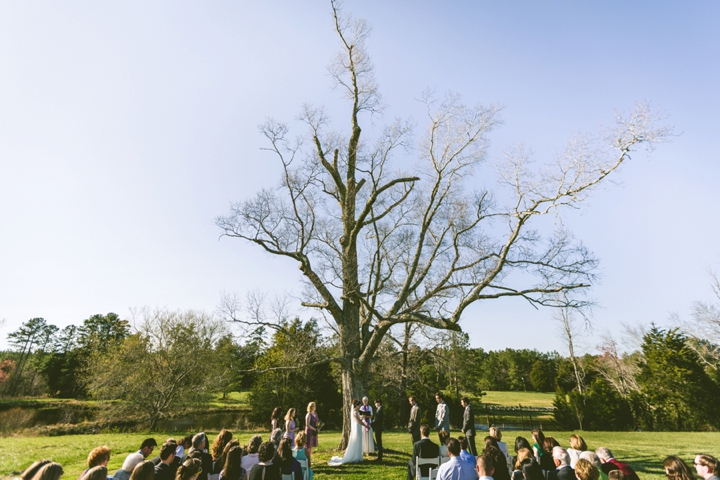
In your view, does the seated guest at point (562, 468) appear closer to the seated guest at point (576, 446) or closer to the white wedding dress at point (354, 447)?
the seated guest at point (576, 446)

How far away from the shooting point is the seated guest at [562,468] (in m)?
4.82

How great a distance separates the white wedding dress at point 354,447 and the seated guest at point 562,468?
591cm

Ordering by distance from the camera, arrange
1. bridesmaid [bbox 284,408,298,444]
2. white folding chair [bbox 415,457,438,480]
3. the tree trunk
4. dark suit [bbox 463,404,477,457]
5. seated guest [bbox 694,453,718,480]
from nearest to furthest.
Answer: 1. seated guest [bbox 694,453,718,480]
2. white folding chair [bbox 415,457,438,480]
3. bridesmaid [bbox 284,408,298,444]
4. dark suit [bbox 463,404,477,457]
5. the tree trunk

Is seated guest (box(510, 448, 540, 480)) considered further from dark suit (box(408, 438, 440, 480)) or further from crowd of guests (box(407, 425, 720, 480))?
dark suit (box(408, 438, 440, 480))

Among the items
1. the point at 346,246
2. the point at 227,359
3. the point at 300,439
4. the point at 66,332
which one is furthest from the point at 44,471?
the point at 66,332

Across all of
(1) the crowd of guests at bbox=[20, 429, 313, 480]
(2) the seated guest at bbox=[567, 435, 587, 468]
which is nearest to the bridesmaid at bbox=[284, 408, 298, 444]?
(1) the crowd of guests at bbox=[20, 429, 313, 480]

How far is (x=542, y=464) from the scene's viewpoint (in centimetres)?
570

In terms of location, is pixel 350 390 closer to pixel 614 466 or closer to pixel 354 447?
pixel 354 447

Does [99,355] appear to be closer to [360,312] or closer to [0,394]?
[360,312]

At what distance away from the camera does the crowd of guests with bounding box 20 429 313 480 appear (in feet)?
11.2

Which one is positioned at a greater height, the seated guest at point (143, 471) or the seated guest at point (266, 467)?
the seated guest at point (143, 471)

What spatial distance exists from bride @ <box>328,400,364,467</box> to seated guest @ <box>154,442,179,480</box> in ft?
19.8

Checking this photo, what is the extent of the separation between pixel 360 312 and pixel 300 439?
7.21 meters

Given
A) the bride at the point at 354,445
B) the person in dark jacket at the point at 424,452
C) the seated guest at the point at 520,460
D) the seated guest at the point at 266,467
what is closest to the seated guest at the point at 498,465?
the seated guest at the point at 520,460
